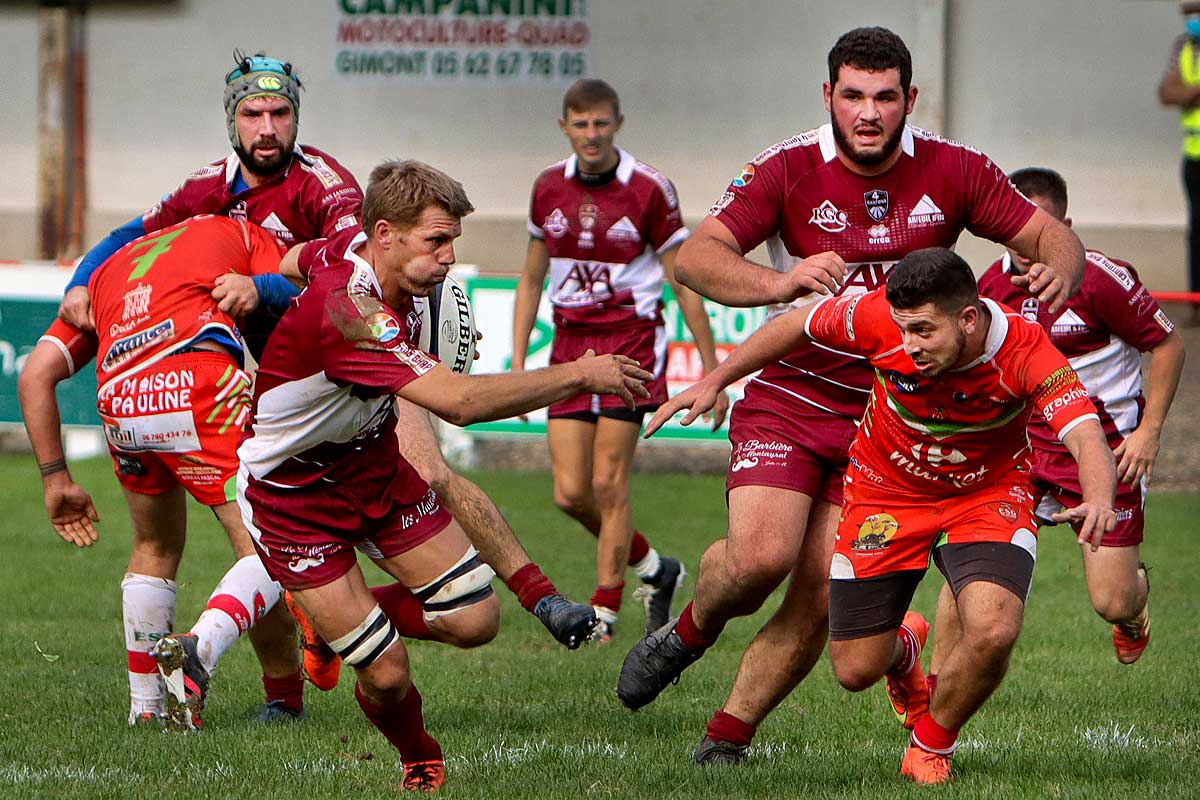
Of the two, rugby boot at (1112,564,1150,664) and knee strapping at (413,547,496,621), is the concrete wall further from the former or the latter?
knee strapping at (413,547,496,621)

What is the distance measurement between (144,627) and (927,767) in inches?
118

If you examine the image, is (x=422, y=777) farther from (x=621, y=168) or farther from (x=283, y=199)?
(x=621, y=168)

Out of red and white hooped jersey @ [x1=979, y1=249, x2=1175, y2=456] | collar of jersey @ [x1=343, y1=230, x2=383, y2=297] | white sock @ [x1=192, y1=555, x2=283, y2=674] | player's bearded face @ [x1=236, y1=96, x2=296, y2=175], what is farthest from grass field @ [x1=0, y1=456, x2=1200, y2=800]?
player's bearded face @ [x1=236, y1=96, x2=296, y2=175]

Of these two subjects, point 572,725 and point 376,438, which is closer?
point 376,438

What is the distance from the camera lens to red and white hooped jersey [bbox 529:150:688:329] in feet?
29.4

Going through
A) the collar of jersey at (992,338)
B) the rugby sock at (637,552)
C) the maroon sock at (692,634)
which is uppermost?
the collar of jersey at (992,338)

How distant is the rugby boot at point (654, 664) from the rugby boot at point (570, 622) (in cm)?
50

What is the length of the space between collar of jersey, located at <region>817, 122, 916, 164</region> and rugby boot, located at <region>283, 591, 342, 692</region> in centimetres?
240

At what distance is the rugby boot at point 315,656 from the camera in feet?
19.3

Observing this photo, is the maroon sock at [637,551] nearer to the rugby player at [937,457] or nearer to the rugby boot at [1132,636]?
the rugby boot at [1132,636]

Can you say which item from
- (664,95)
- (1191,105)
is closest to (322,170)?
(1191,105)

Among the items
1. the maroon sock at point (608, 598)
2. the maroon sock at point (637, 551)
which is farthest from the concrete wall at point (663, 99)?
the maroon sock at point (608, 598)

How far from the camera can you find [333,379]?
16.2ft

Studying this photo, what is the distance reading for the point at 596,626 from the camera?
5281 millimetres
